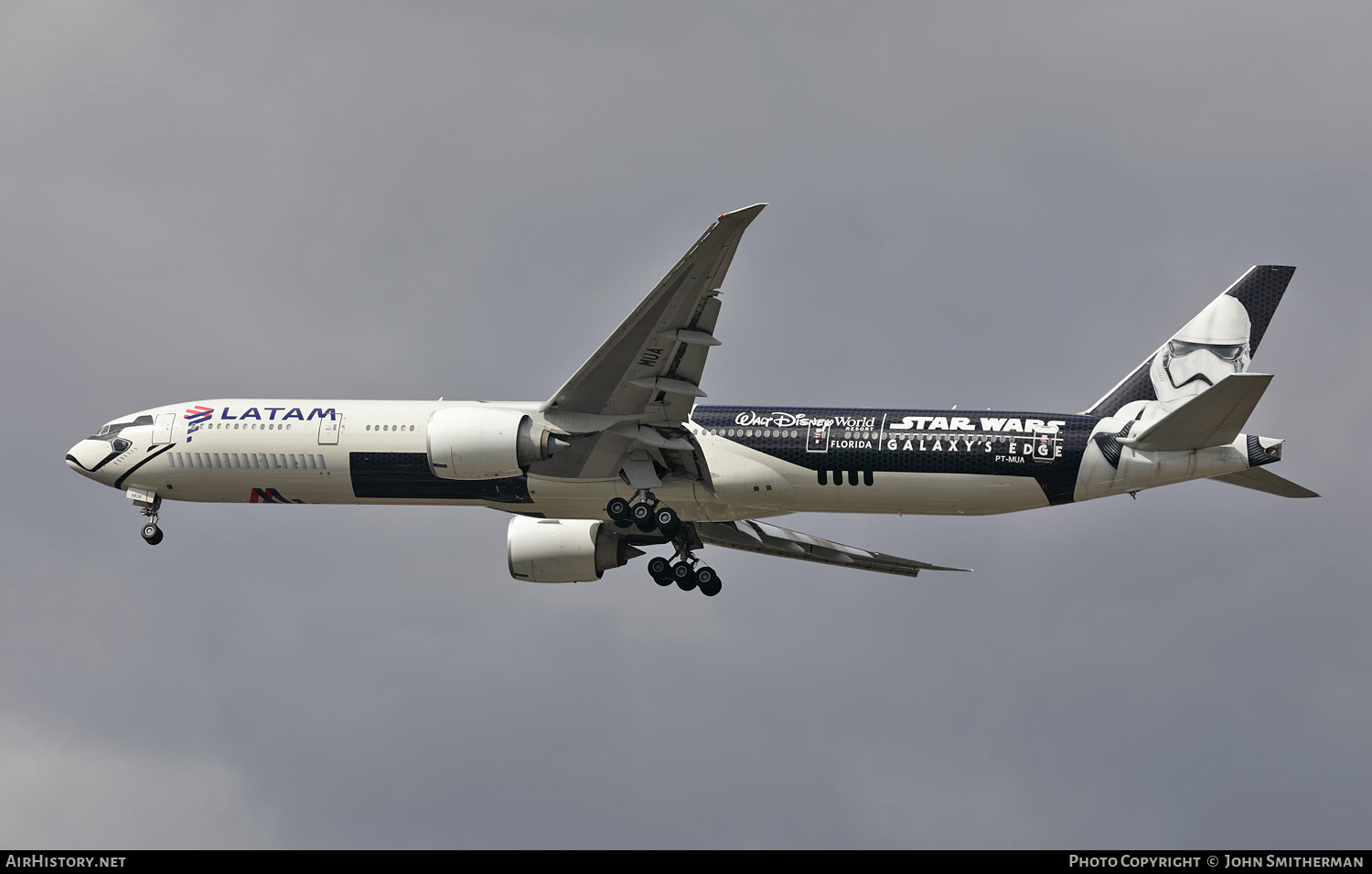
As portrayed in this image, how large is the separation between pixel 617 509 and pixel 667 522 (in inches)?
59.0

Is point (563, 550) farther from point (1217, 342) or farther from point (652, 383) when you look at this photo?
point (1217, 342)

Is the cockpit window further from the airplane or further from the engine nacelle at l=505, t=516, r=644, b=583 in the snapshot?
the engine nacelle at l=505, t=516, r=644, b=583

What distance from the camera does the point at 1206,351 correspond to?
2003 inches

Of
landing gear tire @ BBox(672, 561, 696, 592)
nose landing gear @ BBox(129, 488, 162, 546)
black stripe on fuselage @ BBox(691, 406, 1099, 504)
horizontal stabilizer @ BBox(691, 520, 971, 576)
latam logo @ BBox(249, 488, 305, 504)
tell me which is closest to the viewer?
black stripe on fuselage @ BBox(691, 406, 1099, 504)

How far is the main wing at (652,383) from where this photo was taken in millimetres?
41656

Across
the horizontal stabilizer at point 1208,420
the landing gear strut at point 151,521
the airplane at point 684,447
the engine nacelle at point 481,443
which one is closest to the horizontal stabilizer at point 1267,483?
the airplane at point 684,447

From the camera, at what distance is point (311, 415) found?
5100cm

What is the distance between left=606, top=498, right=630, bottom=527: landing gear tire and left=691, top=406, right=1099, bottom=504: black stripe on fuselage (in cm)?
356

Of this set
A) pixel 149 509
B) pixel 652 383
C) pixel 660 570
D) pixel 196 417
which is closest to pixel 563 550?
pixel 660 570

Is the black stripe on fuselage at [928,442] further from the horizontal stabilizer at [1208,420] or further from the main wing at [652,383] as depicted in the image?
the main wing at [652,383]

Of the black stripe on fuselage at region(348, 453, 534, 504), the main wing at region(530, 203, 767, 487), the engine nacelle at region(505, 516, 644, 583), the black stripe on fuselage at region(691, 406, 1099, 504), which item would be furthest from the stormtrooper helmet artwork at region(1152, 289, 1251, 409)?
the black stripe on fuselage at region(348, 453, 534, 504)

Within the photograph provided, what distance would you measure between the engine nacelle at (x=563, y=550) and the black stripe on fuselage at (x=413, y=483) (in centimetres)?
465

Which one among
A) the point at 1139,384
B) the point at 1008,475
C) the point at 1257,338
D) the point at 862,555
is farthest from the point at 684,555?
the point at 1257,338

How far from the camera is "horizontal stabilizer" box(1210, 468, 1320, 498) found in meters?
46.9
